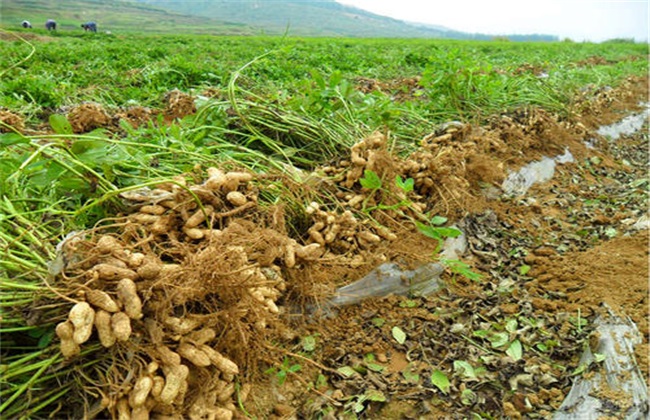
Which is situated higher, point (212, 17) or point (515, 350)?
point (212, 17)

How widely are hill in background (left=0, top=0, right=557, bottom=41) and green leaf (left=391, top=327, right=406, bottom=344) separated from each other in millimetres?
16736

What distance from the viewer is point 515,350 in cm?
230

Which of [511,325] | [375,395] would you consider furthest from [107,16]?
[375,395]

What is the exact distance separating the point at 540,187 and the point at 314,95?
242cm

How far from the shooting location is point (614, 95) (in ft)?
25.7

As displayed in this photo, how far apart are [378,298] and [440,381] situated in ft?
2.01

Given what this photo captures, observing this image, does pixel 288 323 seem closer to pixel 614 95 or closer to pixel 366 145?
pixel 366 145

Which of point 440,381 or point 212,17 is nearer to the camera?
point 440,381

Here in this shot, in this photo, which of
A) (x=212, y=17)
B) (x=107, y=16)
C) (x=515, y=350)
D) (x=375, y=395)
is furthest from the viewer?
(x=212, y=17)

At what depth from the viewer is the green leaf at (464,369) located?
214 cm

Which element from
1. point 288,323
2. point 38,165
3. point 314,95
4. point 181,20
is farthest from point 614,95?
→ point 181,20

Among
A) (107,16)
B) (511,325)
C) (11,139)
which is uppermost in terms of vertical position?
(107,16)

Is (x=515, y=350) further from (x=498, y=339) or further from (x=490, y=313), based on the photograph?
(x=490, y=313)

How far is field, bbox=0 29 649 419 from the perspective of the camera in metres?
1.55
